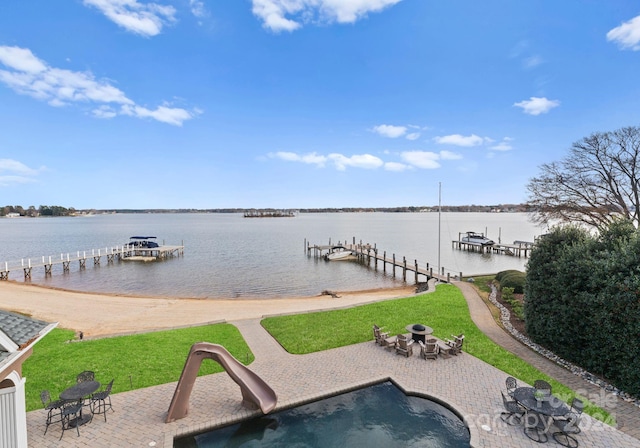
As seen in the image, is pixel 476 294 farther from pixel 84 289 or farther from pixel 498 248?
pixel 498 248

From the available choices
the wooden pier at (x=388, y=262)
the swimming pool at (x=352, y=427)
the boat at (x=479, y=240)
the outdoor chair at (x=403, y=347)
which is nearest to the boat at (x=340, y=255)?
the wooden pier at (x=388, y=262)

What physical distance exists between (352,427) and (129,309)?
1927cm

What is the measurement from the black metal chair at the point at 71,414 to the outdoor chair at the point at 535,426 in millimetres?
10350

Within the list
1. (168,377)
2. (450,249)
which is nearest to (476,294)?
(168,377)

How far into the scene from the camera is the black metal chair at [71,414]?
761 centimetres

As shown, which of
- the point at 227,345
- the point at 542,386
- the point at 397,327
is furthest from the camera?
the point at 397,327

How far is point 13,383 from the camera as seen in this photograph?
571 centimetres

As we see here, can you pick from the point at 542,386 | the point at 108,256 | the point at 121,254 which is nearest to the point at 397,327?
the point at 542,386

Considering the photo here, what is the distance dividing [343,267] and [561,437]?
116 feet

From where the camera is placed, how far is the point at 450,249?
2317 inches

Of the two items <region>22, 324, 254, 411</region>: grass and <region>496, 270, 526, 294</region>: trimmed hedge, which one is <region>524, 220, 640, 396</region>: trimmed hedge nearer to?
<region>496, 270, 526, 294</region>: trimmed hedge

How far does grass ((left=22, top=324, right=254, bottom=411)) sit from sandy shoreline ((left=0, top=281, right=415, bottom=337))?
2.87 m

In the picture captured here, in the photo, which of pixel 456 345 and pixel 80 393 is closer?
pixel 80 393

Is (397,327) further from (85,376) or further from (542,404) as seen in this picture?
(85,376)
